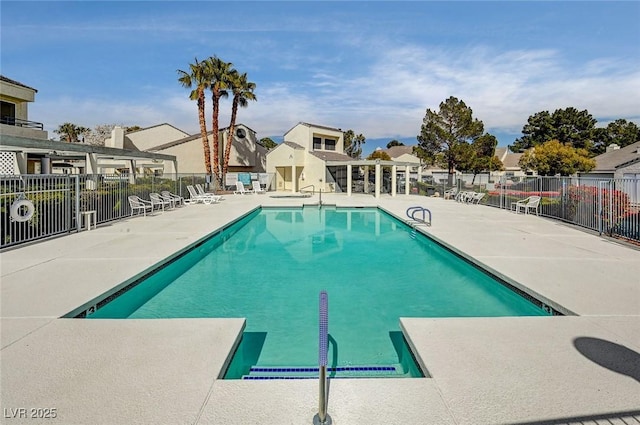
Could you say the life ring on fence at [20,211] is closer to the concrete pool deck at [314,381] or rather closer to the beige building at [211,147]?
the concrete pool deck at [314,381]

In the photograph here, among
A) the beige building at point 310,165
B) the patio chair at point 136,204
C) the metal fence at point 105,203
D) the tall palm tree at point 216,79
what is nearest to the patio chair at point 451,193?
the beige building at point 310,165

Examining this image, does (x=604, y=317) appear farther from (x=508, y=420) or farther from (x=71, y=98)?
(x=71, y=98)

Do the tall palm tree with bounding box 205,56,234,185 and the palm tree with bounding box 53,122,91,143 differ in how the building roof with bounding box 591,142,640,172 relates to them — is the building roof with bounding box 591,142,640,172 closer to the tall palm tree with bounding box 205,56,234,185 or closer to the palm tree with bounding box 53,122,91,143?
the tall palm tree with bounding box 205,56,234,185

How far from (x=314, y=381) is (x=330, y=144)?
34.1 metres

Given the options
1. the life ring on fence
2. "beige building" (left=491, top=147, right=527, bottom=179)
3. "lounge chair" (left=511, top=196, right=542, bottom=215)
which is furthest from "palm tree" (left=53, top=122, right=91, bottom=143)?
"beige building" (left=491, top=147, right=527, bottom=179)

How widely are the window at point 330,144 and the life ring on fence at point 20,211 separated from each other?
1143 inches

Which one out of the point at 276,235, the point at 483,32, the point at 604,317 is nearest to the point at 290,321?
the point at 604,317

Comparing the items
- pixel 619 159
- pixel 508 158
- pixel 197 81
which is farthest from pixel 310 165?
pixel 508 158

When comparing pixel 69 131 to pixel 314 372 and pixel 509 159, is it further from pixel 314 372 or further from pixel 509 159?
pixel 509 159

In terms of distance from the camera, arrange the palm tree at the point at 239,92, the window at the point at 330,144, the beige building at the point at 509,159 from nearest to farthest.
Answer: the palm tree at the point at 239,92
the window at the point at 330,144
the beige building at the point at 509,159

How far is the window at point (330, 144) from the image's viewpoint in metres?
35.6

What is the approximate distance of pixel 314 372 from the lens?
151 inches

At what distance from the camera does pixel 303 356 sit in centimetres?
430

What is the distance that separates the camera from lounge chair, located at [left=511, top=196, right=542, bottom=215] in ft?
48.4
